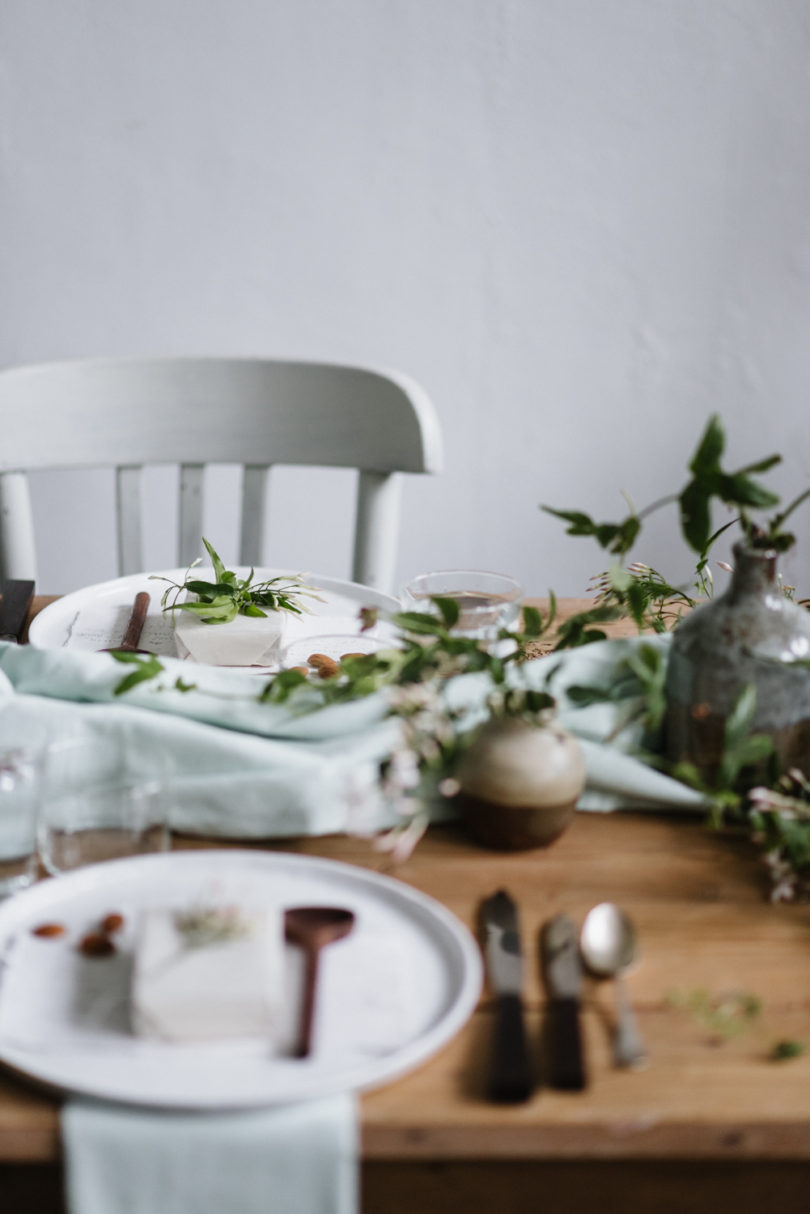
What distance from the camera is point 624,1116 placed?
0.50 m

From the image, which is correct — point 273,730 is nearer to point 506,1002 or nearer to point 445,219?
point 506,1002

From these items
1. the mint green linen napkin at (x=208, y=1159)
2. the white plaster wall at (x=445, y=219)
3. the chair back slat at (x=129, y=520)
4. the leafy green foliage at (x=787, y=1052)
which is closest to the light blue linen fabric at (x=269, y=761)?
the mint green linen napkin at (x=208, y=1159)

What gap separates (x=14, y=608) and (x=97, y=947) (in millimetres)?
579

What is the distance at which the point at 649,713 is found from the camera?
79 centimetres

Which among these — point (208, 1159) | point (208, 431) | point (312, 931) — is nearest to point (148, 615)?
point (208, 431)

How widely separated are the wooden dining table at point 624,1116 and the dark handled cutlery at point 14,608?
59 centimetres

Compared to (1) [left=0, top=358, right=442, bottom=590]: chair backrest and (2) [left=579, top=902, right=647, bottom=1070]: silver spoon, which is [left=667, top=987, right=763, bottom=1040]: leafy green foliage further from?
(1) [left=0, top=358, right=442, bottom=590]: chair backrest

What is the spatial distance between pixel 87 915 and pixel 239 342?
1.81 meters

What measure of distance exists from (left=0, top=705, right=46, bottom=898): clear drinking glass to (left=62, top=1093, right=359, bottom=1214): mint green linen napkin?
22cm

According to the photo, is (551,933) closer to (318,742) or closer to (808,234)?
(318,742)

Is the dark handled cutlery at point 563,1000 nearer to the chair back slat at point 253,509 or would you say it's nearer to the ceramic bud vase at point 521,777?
the ceramic bud vase at point 521,777

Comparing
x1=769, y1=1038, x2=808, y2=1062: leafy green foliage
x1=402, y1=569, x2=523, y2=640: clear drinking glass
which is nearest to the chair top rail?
x1=402, y1=569, x2=523, y2=640: clear drinking glass

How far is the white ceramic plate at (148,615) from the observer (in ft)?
3.44

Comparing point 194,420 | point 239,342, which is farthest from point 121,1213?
point 239,342
